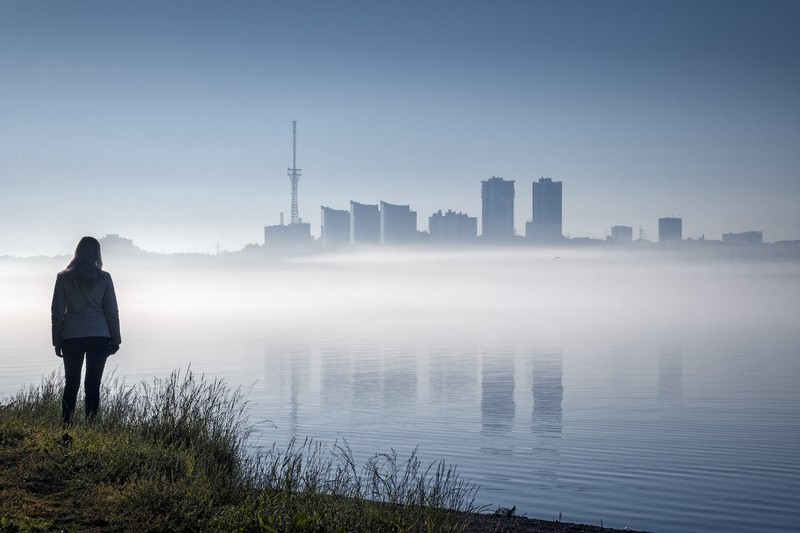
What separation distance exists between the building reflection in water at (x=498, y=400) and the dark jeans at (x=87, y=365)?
587 inches

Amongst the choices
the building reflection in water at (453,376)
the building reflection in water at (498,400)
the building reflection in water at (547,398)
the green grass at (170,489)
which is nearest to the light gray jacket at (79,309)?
the green grass at (170,489)

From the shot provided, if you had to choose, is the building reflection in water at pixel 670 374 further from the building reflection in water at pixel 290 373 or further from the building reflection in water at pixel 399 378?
the building reflection in water at pixel 290 373

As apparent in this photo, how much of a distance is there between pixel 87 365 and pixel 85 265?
1441mm

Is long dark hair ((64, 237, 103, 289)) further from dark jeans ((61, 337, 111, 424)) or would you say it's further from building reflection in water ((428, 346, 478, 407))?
building reflection in water ((428, 346, 478, 407))

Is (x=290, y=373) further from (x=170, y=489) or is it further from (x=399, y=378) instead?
(x=170, y=489)

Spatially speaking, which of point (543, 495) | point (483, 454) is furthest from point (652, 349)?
point (543, 495)

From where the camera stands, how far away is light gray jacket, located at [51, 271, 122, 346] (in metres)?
12.5

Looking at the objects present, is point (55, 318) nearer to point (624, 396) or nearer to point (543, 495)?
point (543, 495)

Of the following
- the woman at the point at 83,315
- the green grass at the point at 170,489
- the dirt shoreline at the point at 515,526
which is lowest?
the dirt shoreline at the point at 515,526

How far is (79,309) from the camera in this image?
12523 mm

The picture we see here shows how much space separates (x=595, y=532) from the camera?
424 inches

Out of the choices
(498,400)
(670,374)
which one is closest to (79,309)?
(498,400)

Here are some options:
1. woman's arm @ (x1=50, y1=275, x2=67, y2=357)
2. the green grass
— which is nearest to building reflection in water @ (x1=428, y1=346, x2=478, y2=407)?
woman's arm @ (x1=50, y1=275, x2=67, y2=357)

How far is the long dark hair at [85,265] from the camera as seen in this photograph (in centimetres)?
1253
